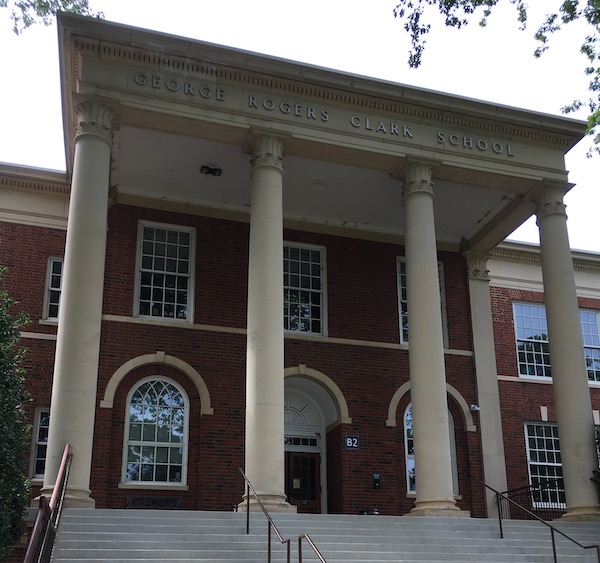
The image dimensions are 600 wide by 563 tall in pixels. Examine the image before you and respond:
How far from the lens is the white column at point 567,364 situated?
1636 cm

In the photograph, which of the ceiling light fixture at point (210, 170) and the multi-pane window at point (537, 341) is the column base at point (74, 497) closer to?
the ceiling light fixture at point (210, 170)

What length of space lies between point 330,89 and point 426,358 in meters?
5.98

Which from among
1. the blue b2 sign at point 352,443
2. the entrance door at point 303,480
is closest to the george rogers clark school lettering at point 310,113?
the blue b2 sign at point 352,443

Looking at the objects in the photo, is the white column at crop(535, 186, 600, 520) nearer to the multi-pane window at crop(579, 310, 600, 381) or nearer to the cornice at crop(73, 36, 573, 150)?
the cornice at crop(73, 36, 573, 150)

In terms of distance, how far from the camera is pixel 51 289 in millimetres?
19297

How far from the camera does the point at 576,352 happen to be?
17.2m

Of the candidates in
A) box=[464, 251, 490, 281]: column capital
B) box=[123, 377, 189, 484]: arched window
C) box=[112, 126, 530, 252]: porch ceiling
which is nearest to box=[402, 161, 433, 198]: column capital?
box=[112, 126, 530, 252]: porch ceiling

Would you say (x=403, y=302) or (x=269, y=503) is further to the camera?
(x=403, y=302)

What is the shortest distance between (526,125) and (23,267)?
12267 millimetres

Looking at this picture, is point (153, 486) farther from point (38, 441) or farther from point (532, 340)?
point (532, 340)

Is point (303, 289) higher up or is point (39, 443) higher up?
point (303, 289)

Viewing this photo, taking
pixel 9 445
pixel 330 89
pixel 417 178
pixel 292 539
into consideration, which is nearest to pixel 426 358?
pixel 417 178

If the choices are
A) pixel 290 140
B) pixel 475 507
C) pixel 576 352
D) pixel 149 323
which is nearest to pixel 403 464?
pixel 475 507

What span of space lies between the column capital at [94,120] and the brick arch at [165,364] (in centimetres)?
540
